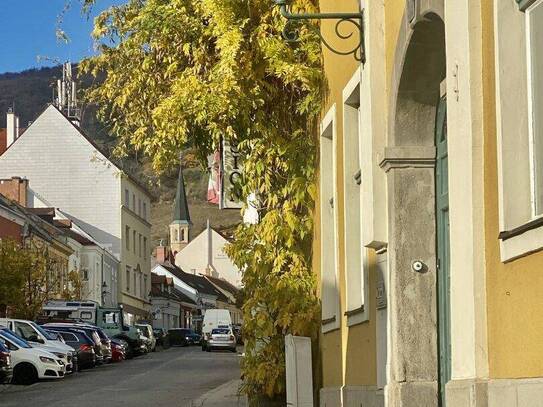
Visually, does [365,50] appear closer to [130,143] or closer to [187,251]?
[130,143]

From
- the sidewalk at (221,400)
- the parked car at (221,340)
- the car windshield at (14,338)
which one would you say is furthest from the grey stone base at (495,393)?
the parked car at (221,340)

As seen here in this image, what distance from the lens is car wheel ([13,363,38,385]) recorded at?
109 ft

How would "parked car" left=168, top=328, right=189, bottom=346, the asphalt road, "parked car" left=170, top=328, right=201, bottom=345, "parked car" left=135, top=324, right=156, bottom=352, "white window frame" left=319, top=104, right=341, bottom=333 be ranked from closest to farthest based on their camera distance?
1. "white window frame" left=319, top=104, right=341, bottom=333
2. the asphalt road
3. "parked car" left=135, top=324, right=156, bottom=352
4. "parked car" left=168, top=328, right=189, bottom=346
5. "parked car" left=170, top=328, right=201, bottom=345

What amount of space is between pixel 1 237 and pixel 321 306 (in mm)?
42975

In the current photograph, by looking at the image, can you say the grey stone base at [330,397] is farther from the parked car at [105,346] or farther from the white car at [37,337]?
the parked car at [105,346]

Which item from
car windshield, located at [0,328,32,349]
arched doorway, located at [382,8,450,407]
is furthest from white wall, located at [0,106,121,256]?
arched doorway, located at [382,8,450,407]

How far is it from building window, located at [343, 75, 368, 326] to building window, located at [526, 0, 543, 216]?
21.0 ft

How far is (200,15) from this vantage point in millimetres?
17016

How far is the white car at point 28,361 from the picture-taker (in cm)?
3312

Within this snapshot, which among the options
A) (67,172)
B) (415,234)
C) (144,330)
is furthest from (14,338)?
(67,172)

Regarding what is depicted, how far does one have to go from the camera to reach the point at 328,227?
50.3 ft

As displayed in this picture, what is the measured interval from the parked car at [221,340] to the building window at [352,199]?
54.7m

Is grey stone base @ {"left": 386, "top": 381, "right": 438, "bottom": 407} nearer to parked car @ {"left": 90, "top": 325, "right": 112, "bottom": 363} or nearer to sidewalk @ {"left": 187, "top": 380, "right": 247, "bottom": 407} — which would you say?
sidewalk @ {"left": 187, "top": 380, "right": 247, "bottom": 407}

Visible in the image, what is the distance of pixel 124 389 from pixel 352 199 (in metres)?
16.9
